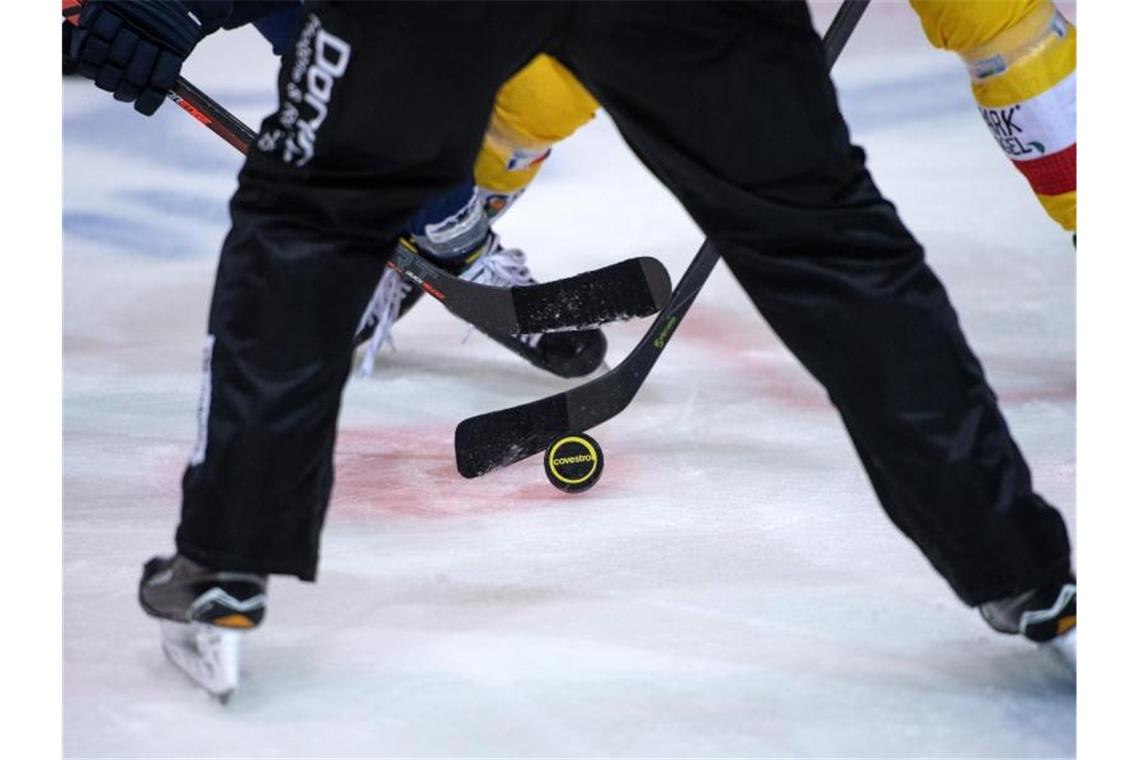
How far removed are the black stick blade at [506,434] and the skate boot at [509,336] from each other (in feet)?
1.35

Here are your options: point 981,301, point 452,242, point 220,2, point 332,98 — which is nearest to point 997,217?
point 981,301

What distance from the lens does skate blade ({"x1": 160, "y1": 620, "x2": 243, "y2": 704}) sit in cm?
135

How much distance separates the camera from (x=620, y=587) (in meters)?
1.61

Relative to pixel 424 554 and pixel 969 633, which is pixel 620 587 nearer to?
pixel 424 554

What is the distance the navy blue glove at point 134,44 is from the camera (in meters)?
1.90

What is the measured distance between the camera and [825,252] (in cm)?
129

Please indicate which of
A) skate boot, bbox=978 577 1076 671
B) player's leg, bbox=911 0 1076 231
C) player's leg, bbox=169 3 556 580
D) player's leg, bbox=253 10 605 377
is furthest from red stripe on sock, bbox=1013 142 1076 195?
player's leg, bbox=169 3 556 580

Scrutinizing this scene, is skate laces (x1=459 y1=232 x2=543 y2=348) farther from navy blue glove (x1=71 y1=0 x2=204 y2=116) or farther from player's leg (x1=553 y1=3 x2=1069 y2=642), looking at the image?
player's leg (x1=553 y1=3 x2=1069 y2=642)

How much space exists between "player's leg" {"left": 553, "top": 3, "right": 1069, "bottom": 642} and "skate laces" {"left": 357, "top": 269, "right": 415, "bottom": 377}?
3.49 ft

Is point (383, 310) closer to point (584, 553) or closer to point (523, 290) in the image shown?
point (523, 290)

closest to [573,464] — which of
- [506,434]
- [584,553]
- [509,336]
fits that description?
[506,434]

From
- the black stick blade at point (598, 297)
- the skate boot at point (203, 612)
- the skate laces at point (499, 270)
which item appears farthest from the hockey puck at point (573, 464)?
the skate boot at point (203, 612)

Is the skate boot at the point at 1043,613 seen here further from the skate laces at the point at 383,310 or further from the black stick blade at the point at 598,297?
the skate laces at the point at 383,310

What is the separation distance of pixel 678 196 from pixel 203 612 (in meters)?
0.48
